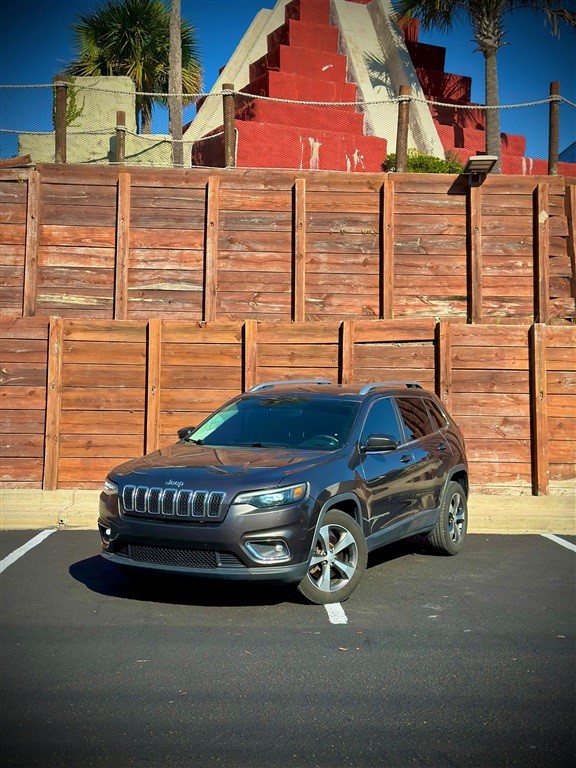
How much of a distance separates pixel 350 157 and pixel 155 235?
9.70m

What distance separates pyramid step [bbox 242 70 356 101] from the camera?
74.0ft

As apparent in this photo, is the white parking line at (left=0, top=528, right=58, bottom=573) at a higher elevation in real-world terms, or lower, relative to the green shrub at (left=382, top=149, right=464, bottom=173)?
lower

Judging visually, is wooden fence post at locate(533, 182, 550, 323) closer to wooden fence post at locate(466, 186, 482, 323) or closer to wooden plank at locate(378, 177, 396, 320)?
wooden fence post at locate(466, 186, 482, 323)

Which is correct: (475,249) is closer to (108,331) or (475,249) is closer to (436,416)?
(436,416)

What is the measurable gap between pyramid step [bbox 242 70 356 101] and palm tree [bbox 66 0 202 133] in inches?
127

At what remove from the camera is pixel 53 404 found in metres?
11.1

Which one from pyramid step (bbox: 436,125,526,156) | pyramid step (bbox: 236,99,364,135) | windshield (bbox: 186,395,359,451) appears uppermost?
pyramid step (bbox: 436,125,526,156)

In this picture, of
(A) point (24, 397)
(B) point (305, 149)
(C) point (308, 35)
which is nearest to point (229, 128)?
(A) point (24, 397)

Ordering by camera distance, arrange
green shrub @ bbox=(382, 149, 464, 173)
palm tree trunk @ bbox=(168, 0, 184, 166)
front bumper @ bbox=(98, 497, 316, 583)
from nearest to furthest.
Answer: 1. front bumper @ bbox=(98, 497, 316, 583)
2. palm tree trunk @ bbox=(168, 0, 184, 166)
3. green shrub @ bbox=(382, 149, 464, 173)

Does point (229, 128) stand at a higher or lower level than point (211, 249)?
higher

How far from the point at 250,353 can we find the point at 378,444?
5085 mm

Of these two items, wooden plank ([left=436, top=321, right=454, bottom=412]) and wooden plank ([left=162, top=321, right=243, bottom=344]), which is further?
wooden plank ([left=162, top=321, right=243, bottom=344])

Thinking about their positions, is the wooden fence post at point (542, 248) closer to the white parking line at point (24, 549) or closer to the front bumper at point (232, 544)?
the white parking line at point (24, 549)

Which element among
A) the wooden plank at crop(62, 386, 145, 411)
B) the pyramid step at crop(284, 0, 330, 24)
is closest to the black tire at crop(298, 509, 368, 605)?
the wooden plank at crop(62, 386, 145, 411)
